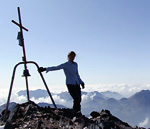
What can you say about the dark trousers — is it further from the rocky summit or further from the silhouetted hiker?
the rocky summit

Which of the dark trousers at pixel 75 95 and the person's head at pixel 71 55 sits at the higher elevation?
the person's head at pixel 71 55

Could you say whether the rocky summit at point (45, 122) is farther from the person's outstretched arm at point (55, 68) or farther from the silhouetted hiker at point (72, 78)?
the person's outstretched arm at point (55, 68)

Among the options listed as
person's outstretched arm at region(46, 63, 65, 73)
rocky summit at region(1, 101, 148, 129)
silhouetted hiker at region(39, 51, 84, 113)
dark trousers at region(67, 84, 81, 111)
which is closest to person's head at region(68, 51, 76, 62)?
silhouetted hiker at region(39, 51, 84, 113)

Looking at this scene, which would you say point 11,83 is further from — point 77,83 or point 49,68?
point 77,83

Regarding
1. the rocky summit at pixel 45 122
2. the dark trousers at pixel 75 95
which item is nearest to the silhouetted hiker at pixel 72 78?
the dark trousers at pixel 75 95

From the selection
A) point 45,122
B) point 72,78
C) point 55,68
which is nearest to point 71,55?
point 55,68

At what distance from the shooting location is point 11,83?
8.82 metres

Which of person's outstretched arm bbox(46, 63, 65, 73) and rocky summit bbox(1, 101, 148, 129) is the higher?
person's outstretched arm bbox(46, 63, 65, 73)

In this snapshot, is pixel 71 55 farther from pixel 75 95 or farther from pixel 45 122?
pixel 45 122

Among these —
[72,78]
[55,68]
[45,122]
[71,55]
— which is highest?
[71,55]

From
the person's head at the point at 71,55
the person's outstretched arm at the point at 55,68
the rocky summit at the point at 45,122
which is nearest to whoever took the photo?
the rocky summit at the point at 45,122

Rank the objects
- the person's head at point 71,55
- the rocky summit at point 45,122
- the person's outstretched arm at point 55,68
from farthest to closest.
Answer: the person's head at point 71,55 → the person's outstretched arm at point 55,68 → the rocky summit at point 45,122

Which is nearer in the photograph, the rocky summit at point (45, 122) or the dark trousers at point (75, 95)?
the rocky summit at point (45, 122)

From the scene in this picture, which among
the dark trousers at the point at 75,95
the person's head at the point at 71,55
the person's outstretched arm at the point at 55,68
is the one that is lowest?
the dark trousers at the point at 75,95
